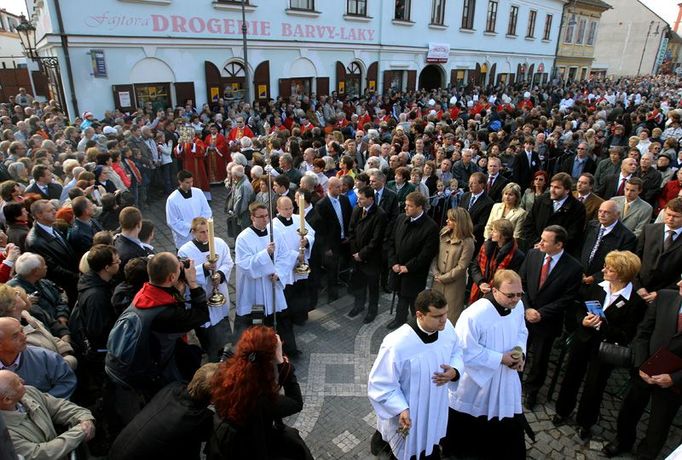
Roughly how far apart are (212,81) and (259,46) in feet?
7.94

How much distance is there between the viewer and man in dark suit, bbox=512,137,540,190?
895cm

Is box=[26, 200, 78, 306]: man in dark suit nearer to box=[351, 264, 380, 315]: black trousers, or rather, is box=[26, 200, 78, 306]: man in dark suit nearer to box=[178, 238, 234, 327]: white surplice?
box=[178, 238, 234, 327]: white surplice

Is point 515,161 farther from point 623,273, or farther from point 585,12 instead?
point 585,12

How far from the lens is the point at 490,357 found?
3.53 metres

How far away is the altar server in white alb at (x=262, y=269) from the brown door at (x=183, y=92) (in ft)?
37.3

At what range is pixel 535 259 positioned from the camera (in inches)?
174

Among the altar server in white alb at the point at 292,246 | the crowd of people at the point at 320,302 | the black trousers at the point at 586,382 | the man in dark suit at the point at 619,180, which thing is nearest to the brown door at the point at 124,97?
the crowd of people at the point at 320,302

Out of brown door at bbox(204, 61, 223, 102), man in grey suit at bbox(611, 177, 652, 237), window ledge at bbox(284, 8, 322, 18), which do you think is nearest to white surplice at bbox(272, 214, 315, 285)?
man in grey suit at bbox(611, 177, 652, 237)

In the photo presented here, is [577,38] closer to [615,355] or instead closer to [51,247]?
[615,355]

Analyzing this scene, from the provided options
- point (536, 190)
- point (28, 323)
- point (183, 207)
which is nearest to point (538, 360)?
Answer: point (536, 190)

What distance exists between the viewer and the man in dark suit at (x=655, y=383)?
135 inches

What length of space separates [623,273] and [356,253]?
10.6 ft

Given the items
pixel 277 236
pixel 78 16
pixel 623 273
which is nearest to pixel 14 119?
pixel 78 16

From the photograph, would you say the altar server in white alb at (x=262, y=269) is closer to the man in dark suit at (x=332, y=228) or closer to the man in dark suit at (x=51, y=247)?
the man in dark suit at (x=332, y=228)
